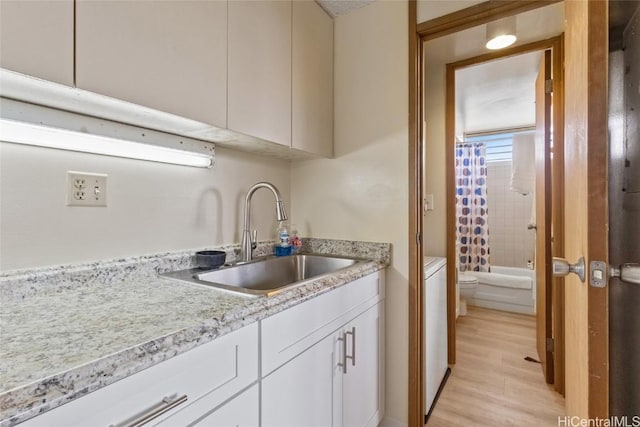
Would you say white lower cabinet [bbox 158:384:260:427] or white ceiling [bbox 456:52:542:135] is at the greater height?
white ceiling [bbox 456:52:542:135]

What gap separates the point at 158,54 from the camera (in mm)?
881

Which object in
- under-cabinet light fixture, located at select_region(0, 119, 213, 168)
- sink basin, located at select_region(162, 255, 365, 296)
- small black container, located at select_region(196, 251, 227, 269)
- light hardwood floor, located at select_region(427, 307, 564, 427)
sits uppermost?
under-cabinet light fixture, located at select_region(0, 119, 213, 168)

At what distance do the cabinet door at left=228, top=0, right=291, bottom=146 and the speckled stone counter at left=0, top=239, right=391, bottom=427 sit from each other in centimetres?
63

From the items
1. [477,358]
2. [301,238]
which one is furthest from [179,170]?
[477,358]

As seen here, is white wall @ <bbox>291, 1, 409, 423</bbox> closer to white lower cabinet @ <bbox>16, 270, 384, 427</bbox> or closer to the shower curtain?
white lower cabinet @ <bbox>16, 270, 384, 427</bbox>

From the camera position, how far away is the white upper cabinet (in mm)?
625

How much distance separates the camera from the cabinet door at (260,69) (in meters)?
1.12

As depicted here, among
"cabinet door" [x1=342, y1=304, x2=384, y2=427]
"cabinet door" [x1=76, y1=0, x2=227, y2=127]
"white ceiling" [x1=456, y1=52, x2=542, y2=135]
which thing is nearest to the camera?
"cabinet door" [x1=76, y1=0, x2=227, y2=127]

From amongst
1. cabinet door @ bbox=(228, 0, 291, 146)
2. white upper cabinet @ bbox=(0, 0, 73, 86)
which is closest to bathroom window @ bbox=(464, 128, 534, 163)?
cabinet door @ bbox=(228, 0, 291, 146)

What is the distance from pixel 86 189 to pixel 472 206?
431 cm

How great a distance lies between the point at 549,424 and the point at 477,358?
0.70 m

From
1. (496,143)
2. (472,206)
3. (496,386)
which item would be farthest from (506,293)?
(496,143)

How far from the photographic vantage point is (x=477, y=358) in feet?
7.56

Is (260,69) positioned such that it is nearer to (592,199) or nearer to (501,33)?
(592,199)
